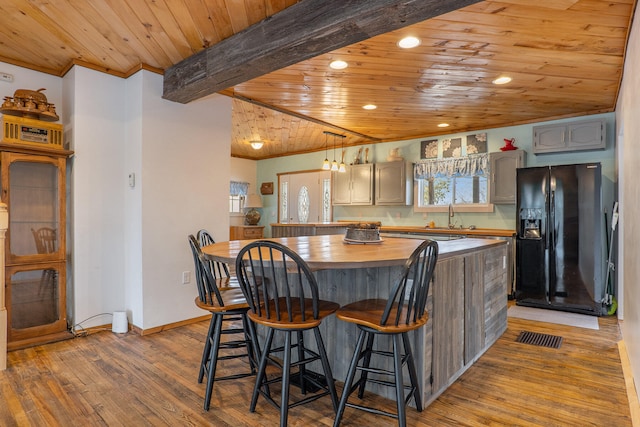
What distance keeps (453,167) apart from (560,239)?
74.5 inches

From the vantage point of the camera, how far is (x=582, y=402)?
220cm

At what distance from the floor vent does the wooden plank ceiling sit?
7.83 ft

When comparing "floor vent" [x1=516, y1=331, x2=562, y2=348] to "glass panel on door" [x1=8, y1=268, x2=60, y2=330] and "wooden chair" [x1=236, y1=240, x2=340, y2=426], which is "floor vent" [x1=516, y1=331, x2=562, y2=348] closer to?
"wooden chair" [x1=236, y1=240, x2=340, y2=426]

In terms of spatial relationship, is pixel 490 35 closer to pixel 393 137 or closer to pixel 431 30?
pixel 431 30

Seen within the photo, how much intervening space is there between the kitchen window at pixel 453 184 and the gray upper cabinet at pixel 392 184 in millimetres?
240

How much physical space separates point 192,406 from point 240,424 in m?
0.37

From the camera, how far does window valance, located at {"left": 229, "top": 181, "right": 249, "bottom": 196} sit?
317 inches

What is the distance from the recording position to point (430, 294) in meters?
2.10

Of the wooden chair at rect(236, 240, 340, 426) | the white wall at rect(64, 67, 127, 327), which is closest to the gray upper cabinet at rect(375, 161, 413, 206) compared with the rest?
the white wall at rect(64, 67, 127, 327)

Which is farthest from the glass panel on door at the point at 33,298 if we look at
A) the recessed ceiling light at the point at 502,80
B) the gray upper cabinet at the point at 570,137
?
the gray upper cabinet at the point at 570,137

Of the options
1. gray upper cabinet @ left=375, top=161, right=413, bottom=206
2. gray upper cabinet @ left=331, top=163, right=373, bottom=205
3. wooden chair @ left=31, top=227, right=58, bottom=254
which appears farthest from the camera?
gray upper cabinet @ left=331, top=163, right=373, bottom=205

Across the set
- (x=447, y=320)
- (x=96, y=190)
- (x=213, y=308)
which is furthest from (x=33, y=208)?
(x=447, y=320)

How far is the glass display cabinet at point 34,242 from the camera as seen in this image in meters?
2.97

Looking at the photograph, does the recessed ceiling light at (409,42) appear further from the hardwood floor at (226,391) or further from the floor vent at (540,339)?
the floor vent at (540,339)
